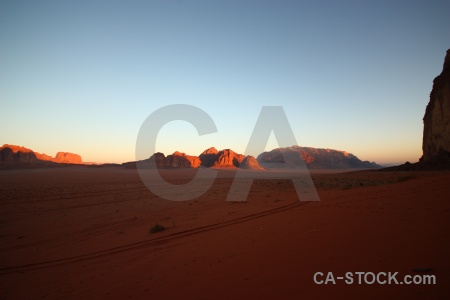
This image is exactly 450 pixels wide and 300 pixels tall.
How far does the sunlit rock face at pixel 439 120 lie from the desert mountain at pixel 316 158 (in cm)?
7228

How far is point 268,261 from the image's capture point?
446 centimetres

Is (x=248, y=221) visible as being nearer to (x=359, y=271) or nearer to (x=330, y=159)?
(x=359, y=271)

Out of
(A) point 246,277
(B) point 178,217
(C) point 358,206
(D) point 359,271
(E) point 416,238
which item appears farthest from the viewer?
(B) point 178,217

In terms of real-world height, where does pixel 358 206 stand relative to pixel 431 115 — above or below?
below

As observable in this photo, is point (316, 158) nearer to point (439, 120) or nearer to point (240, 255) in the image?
point (439, 120)

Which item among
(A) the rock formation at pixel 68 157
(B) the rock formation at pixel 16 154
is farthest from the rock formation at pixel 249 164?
(A) the rock formation at pixel 68 157

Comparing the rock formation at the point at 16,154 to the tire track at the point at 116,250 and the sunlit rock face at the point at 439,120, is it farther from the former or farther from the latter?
the sunlit rock face at the point at 439,120

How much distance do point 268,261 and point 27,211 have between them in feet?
47.1

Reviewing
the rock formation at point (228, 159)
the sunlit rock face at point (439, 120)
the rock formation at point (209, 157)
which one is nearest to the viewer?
the sunlit rock face at point (439, 120)

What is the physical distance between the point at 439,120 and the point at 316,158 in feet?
290

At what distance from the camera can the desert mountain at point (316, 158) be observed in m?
107

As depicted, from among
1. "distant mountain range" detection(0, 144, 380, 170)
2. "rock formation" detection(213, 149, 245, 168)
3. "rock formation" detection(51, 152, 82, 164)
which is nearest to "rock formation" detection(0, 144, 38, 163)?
"distant mountain range" detection(0, 144, 380, 170)

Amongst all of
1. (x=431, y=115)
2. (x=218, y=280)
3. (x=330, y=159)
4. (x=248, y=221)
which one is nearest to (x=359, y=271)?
(x=218, y=280)

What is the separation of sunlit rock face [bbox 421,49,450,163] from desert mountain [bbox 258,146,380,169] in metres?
72.3
